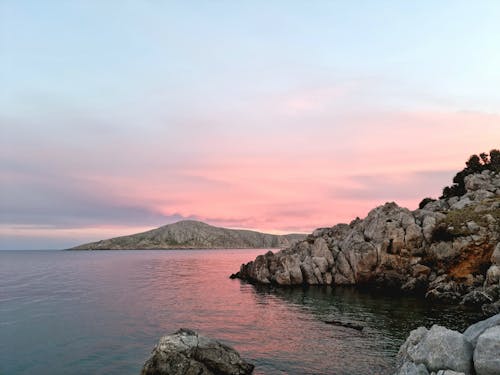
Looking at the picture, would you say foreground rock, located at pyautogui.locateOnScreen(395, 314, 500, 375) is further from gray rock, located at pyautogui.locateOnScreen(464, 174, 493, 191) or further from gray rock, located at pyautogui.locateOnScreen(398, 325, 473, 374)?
gray rock, located at pyautogui.locateOnScreen(464, 174, 493, 191)

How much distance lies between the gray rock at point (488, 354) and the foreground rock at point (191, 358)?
1788cm

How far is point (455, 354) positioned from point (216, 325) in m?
35.6

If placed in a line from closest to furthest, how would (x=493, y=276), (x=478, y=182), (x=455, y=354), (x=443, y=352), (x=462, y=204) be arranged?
(x=455, y=354) → (x=443, y=352) → (x=493, y=276) → (x=462, y=204) → (x=478, y=182)

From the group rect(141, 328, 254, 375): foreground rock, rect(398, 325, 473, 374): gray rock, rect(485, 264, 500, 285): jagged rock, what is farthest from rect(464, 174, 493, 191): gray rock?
rect(141, 328, 254, 375): foreground rock

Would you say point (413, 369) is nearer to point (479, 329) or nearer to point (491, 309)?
point (479, 329)

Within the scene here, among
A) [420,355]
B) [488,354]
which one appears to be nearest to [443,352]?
[420,355]

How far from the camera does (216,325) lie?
1961 inches

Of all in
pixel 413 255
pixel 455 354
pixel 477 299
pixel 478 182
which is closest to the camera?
pixel 455 354

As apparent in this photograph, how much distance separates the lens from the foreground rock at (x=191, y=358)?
2778 cm

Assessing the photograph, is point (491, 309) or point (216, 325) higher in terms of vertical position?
point (491, 309)

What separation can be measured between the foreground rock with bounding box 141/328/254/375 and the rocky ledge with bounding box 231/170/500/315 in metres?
45.3

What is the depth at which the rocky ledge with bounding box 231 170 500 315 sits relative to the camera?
228ft

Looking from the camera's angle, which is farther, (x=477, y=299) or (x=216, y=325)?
(x=477, y=299)

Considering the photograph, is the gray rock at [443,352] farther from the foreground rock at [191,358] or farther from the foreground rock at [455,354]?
the foreground rock at [191,358]
